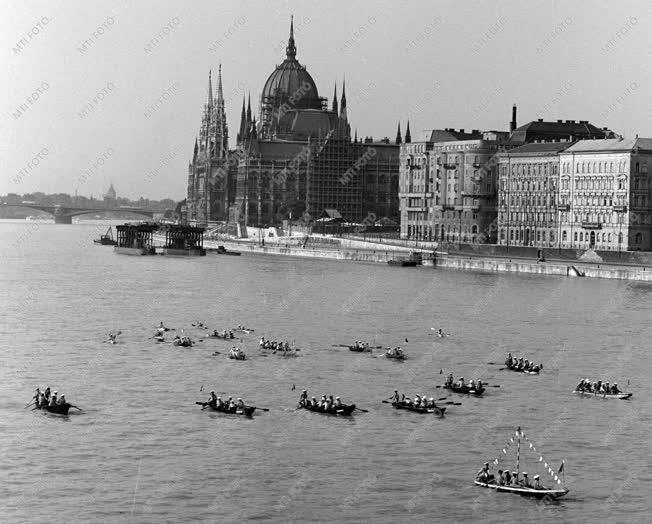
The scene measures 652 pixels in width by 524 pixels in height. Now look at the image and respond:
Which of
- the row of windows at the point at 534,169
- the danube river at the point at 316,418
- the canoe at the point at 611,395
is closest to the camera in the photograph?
the danube river at the point at 316,418

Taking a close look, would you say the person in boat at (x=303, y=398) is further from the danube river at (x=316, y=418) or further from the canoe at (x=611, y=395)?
the canoe at (x=611, y=395)

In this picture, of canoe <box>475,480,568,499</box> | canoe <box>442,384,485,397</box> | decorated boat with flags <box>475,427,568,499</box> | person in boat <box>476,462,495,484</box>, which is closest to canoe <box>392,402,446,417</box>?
canoe <box>442,384,485,397</box>

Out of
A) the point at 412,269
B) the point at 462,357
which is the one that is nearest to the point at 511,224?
the point at 412,269

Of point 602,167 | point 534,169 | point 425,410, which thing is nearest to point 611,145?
point 602,167

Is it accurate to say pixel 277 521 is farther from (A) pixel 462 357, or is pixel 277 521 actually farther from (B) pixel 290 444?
(A) pixel 462 357

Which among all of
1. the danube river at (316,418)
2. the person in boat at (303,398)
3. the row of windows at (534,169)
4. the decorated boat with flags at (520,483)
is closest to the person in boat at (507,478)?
the decorated boat with flags at (520,483)

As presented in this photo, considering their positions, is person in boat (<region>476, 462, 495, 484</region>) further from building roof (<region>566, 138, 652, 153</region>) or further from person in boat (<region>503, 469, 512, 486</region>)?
building roof (<region>566, 138, 652, 153</region>)
